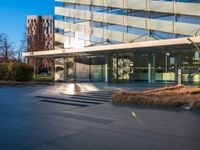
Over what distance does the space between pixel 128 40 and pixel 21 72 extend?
13.2 m

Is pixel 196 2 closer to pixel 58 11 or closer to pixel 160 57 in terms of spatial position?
pixel 160 57

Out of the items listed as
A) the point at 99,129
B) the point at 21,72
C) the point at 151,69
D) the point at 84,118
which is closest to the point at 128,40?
the point at 151,69

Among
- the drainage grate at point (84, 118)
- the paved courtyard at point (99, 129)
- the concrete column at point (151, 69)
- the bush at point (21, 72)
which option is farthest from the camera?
the concrete column at point (151, 69)

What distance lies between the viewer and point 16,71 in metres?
32.1

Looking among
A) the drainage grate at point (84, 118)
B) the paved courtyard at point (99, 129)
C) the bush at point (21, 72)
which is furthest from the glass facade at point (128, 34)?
the drainage grate at point (84, 118)

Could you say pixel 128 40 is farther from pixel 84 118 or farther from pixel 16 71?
pixel 84 118

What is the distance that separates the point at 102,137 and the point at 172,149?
1.84 metres

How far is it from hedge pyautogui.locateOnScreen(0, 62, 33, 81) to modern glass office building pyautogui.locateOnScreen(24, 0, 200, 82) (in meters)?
5.16

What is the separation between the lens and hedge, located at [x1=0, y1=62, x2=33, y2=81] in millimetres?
32125

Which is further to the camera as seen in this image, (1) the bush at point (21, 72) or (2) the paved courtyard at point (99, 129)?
(1) the bush at point (21, 72)

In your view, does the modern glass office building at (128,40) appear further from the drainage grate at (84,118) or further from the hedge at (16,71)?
the drainage grate at (84,118)

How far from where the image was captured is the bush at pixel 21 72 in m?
32.1

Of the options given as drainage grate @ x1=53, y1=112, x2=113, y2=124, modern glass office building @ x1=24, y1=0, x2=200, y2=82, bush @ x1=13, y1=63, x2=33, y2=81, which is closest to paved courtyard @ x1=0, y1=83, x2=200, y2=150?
drainage grate @ x1=53, y1=112, x2=113, y2=124

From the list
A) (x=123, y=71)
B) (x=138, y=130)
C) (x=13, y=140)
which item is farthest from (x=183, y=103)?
(x=123, y=71)
